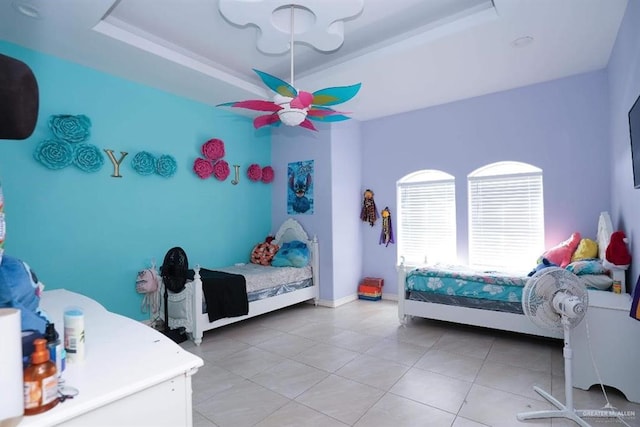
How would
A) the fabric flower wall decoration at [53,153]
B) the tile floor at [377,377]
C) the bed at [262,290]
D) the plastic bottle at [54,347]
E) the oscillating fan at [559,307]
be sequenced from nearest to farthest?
the plastic bottle at [54,347], the oscillating fan at [559,307], the tile floor at [377,377], the fabric flower wall decoration at [53,153], the bed at [262,290]

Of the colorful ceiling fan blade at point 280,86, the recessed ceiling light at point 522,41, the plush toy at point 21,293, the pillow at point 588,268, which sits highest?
the recessed ceiling light at point 522,41

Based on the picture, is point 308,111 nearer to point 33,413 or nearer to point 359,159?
point 33,413

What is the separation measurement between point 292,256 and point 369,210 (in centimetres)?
145

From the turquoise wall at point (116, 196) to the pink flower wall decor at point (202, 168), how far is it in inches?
3.7

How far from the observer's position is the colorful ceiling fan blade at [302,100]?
2.35 metres

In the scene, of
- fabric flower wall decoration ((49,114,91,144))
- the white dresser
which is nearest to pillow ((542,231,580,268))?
the white dresser

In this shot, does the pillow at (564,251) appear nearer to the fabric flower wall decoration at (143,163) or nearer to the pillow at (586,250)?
the pillow at (586,250)

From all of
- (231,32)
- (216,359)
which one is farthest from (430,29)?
(216,359)

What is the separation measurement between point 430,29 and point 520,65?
1238 millimetres

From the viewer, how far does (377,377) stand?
2.75 m

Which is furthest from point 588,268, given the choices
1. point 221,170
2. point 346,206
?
point 221,170

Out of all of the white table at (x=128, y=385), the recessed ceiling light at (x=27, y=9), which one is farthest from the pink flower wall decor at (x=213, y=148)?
the white table at (x=128, y=385)

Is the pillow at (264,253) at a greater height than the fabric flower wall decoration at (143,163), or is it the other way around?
the fabric flower wall decoration at (143,163)

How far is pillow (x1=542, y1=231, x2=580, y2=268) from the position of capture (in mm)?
3568
